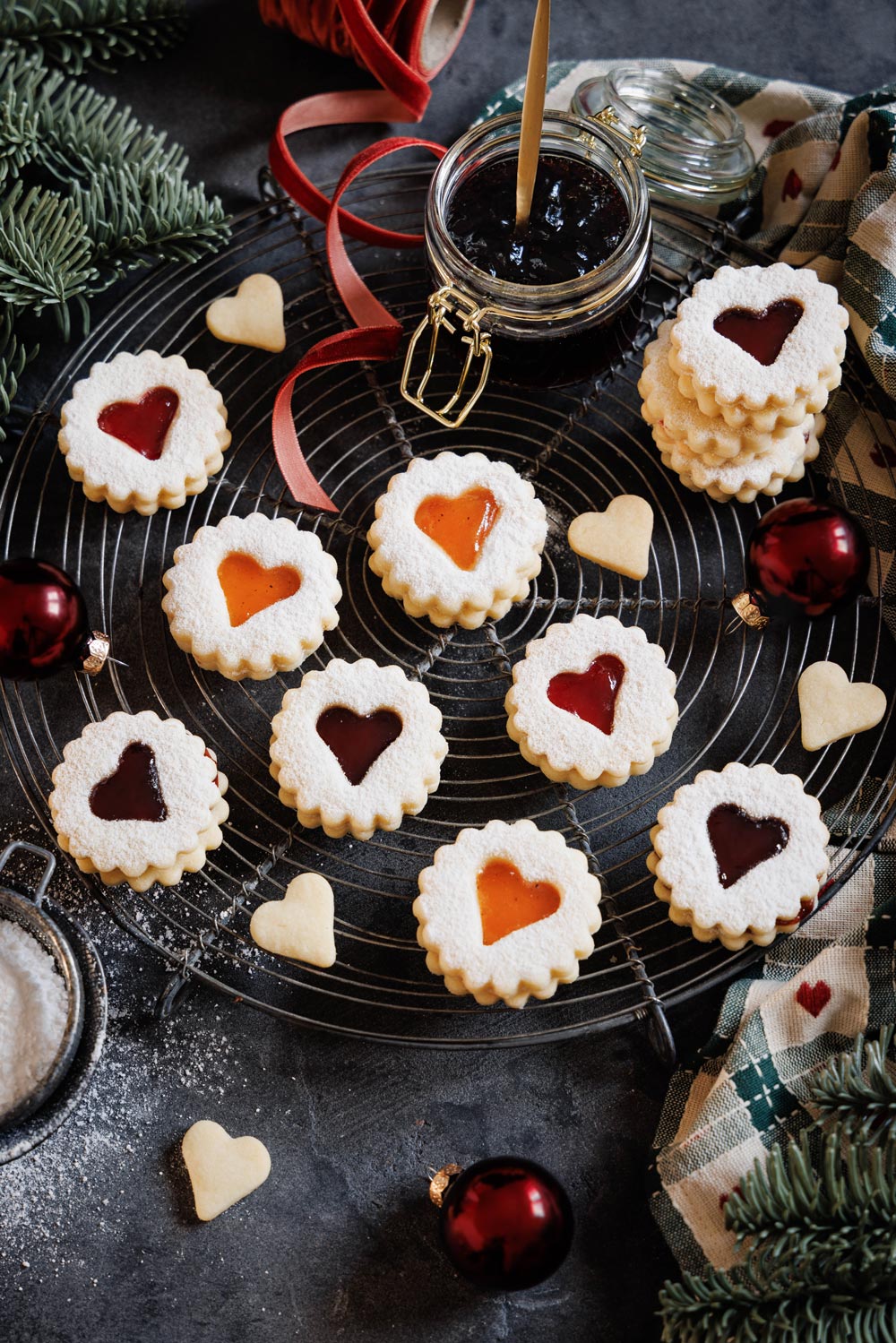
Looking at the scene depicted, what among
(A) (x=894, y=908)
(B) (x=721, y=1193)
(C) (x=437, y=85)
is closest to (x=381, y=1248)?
(B) (x=721, y=1193)

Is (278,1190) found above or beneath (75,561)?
beneath

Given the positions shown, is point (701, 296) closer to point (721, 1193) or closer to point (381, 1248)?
point (721, 1193)

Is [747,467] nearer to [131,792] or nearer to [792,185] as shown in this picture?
[792,185]

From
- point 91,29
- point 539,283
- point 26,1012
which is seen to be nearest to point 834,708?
point 539,283

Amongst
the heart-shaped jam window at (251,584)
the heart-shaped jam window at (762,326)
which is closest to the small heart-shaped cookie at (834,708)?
the heart-shaped jam window at (762,326)

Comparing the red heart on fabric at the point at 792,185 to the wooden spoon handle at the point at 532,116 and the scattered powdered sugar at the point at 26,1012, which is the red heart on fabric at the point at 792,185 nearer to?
the wooden spoon handle at the point at 532,116

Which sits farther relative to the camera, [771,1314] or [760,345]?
[760,345]

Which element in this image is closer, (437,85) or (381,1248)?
(381,1248)
